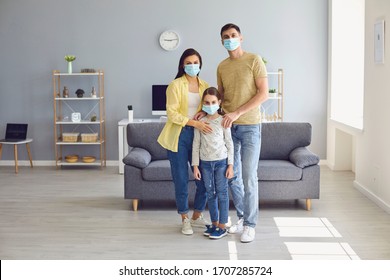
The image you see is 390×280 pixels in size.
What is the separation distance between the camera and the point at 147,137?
234 inches

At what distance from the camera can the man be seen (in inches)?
170

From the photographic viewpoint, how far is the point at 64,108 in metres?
8.28

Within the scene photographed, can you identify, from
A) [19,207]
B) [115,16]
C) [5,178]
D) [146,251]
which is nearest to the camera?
[146,251]

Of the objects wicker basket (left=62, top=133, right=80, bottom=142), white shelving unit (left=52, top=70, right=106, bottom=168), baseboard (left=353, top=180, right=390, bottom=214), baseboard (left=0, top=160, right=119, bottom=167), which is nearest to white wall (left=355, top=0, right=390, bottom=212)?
baseboard (left=353, top=180, right=390, bottom=214)

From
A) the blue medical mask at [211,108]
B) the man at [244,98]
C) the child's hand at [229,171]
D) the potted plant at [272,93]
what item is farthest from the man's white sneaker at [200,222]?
the potted plant at [272,93]

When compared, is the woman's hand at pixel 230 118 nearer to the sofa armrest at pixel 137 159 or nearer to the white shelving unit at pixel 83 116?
the sofa armrest at pixel 137 159

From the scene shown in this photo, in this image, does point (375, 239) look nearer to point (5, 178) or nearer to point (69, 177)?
point (69, 177)

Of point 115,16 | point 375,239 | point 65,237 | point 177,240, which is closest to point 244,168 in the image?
point 177,240

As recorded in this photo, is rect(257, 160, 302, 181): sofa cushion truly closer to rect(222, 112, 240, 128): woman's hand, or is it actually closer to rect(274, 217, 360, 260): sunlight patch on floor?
rect(274, 217, 360, 260): sunlight patch on floor

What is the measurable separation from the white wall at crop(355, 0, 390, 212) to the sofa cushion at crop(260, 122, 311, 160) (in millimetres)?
620

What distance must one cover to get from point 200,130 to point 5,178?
12.2 ft

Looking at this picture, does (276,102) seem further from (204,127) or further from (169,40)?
(204,127)

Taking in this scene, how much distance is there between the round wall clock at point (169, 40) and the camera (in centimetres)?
802

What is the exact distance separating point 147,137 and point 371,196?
2.17m
